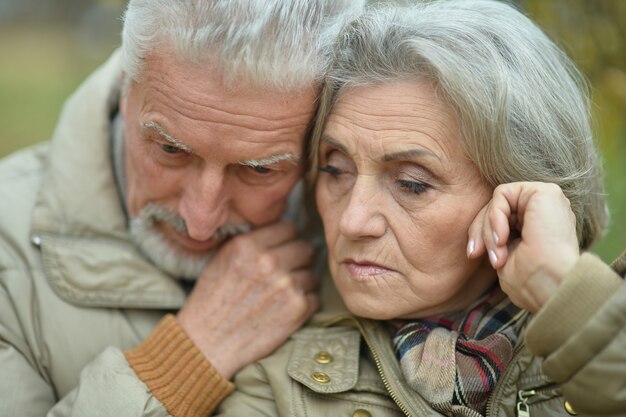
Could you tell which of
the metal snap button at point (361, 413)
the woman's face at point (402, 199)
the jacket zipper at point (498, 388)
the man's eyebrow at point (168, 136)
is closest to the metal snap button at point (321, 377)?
the metal snap button at point (361, 413)

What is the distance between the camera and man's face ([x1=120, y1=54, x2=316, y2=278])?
2.79 meters

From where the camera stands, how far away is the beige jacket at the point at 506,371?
2139mm

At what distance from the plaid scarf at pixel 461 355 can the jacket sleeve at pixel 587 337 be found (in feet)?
1.53

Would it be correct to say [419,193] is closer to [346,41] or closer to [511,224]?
[511,224]

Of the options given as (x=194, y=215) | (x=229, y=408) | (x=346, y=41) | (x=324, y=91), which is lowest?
(x=229, y=408)

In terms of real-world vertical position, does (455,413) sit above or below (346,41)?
below

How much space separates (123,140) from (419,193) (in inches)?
58.9

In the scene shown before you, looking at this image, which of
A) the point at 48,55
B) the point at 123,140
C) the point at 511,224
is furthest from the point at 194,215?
the point at 48,55

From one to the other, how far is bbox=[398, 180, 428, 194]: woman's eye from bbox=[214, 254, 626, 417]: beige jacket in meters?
0.60

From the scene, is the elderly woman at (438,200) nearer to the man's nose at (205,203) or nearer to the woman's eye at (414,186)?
the woman's eye at (414,186)

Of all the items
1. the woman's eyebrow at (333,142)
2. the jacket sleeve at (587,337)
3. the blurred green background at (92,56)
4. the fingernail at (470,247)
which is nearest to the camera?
the jacket sleeve at (587,337)

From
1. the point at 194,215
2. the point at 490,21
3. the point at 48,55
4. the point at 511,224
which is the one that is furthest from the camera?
the point at 48,55

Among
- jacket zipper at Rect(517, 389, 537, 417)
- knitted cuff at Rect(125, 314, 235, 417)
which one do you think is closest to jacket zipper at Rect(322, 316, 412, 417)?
jacket zipper at Rect(517, 389, 537, 417)

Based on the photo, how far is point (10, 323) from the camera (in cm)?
302
